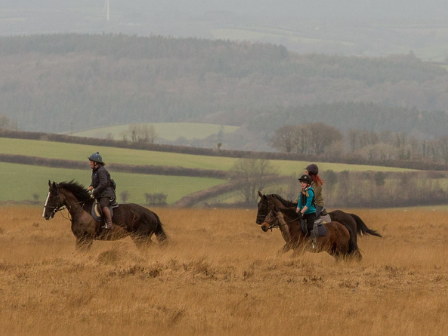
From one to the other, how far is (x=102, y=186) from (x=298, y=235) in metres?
4.25

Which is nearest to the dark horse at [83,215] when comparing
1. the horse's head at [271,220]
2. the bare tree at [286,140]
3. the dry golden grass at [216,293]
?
the dry golden grass at [216,293]

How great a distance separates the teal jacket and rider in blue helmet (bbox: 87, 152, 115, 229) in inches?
→ 162

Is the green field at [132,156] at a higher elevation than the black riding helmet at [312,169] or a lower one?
higher

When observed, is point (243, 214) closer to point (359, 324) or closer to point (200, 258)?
point (200, 258)

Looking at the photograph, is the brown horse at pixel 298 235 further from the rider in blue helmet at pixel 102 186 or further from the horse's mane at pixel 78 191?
the horse's mane at pixel 78 191

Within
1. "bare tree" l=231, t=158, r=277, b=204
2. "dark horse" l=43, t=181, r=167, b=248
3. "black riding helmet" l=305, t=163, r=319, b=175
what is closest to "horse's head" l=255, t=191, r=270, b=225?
"black riding helmet" l=305, t=163, r=319, b=175

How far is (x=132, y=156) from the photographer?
4077 inches

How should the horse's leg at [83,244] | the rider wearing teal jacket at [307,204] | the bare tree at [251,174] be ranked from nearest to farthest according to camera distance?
the rider wearing teal jacket at [307,204] < the horse's leg at [83,244] < the bare tree at [251,174]

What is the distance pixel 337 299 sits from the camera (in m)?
13.3

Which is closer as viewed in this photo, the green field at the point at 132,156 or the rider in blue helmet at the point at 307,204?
the rider in blue helmet at the point at 307,204

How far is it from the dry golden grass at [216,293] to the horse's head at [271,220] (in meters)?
0.63

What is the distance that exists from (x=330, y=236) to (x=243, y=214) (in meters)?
18.4

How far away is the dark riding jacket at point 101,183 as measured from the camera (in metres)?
17.8

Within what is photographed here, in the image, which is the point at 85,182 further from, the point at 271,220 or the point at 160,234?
the point at 271,220
